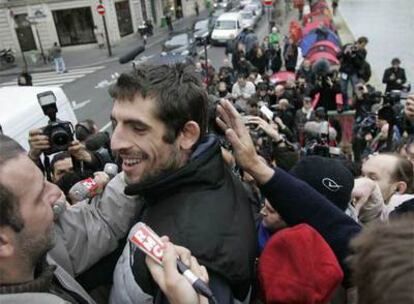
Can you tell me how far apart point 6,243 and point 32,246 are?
0.31 feet

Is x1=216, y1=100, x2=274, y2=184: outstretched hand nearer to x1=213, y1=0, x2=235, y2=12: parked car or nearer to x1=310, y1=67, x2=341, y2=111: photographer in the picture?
x1=310, y1=67, x2=341, y2=111: photographer

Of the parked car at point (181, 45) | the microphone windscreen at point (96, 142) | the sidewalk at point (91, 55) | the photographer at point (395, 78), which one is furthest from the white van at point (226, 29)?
the microphone windscreen at point (96, 142)

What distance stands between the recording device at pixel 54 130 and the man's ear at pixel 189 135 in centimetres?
144

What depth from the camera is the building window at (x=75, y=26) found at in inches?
1193

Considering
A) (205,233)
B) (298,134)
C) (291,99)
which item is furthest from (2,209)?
(291,99)

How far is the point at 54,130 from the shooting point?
121 inches

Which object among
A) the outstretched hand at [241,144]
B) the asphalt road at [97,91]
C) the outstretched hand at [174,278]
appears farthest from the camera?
the asphalt road at [97,91]

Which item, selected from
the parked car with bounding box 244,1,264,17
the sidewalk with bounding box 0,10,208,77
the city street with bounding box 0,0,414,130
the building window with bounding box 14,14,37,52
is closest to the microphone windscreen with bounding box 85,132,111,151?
the city street with bounding box 0,0,414,130

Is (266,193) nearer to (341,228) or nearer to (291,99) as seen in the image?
(341,228)

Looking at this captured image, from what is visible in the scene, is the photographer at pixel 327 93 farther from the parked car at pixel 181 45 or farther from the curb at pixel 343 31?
the parked car at pixel 181 45

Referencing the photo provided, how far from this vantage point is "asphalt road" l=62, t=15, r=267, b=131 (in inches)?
587

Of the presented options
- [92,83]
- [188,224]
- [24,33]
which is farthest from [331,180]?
[24,33]

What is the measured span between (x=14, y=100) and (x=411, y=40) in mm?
20445

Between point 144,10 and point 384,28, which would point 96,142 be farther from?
point 144,10
